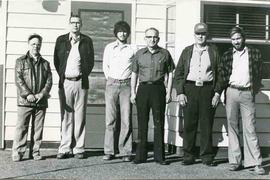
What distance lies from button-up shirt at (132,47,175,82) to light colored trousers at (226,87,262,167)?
1.03m

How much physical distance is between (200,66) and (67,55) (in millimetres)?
2138

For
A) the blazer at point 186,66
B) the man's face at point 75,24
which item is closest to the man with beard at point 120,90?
the man's face at point 75,24

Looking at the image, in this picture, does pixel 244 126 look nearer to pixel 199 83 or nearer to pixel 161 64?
pixel 199 83

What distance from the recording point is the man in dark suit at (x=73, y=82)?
28.0ft

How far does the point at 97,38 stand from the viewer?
31.7ft

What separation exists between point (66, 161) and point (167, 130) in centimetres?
207

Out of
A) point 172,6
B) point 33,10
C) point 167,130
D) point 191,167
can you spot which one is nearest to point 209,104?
point 191,167

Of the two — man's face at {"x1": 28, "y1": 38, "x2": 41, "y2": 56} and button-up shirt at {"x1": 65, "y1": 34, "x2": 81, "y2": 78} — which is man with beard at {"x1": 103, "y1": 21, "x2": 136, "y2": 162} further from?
man's face at {"x1": 28, "y1": 38, "x2": 41, "y2": 56}

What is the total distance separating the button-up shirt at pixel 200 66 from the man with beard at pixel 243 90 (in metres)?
0.32

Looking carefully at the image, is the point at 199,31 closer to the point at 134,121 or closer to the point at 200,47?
the point at 200,47

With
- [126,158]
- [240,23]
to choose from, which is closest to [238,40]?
[240,23]

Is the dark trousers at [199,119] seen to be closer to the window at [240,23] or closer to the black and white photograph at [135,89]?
the black and white photograph at [135,89]

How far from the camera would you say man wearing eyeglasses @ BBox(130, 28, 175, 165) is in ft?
26.7

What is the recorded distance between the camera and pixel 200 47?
8.19m
